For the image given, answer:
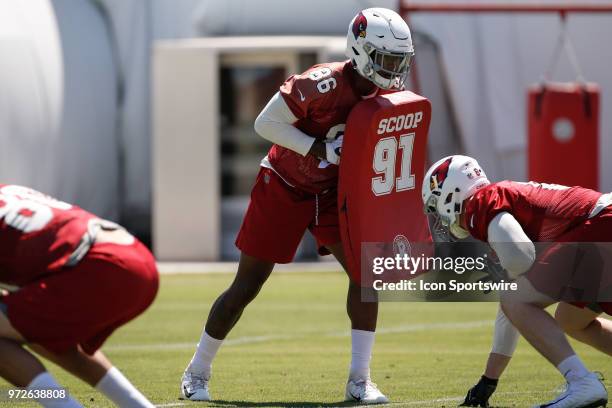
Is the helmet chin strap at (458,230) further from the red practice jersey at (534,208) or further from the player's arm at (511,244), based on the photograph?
the player's arm at (511,244)

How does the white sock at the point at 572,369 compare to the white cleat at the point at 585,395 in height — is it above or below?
above

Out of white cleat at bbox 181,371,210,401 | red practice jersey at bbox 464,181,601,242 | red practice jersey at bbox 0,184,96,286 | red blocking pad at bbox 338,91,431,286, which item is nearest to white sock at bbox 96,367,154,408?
red practice jersey at bbox 0,184,96,286

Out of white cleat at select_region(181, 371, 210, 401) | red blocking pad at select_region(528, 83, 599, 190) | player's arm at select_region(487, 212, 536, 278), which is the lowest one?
red blocking pad at select_region(528, 83, 599, 190)

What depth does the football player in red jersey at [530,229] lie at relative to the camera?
220 inches

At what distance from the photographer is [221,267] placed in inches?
668

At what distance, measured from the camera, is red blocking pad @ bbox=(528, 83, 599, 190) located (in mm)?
16828

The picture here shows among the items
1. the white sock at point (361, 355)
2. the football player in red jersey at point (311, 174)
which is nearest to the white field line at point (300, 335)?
the football player in red jersey at point (311, 174)

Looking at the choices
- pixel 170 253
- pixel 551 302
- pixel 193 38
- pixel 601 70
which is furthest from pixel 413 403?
pixel 601 70

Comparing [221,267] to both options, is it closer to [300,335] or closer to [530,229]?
[300,335]

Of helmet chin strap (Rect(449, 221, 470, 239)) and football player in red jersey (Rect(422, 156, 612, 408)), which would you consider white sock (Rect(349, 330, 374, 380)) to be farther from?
helmet chin strap (Rect(449, 221, 470, 239))

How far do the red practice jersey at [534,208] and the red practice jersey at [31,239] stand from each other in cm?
174

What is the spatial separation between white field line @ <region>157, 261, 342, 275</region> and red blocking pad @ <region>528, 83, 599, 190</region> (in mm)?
2872

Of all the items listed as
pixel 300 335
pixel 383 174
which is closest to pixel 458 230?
pixel 383 174

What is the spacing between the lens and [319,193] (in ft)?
22.2
